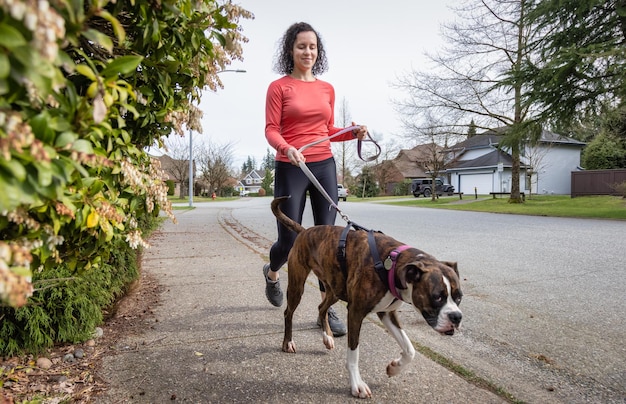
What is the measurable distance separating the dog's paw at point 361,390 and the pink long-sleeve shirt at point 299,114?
184 centimetres

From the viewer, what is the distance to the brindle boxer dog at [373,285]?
7.61 ft

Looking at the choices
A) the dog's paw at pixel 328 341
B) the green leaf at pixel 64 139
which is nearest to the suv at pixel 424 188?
the dog's paw at pixel 328 341

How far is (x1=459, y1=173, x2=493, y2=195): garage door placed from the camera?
146ft

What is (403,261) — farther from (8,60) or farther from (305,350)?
(8,60)

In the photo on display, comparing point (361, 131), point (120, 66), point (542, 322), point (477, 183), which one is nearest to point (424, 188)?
point (477, 183)

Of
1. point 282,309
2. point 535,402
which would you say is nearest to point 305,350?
point 282,309

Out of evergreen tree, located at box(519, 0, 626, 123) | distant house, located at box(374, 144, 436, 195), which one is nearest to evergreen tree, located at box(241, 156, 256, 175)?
distant house, located at box(374, 144, 436, 195)

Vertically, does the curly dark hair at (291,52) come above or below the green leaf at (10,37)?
above

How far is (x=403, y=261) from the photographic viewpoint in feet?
8.11

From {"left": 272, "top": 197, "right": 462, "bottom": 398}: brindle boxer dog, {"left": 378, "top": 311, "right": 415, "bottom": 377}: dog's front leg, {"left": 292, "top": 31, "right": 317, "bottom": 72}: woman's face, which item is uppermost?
{"left": 292, "top": 31, "right": 317, "bottom": 72}: woman's face

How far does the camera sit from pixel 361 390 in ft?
A: 7.77

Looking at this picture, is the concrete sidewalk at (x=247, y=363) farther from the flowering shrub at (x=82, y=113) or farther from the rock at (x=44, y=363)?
the flowering shrub at (x=82, y=113)

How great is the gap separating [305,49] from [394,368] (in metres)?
2.63

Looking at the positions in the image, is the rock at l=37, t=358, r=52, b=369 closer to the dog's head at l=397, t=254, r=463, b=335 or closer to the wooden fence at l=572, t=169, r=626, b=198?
the dog's head at l=397, t=254, r=463, b=335
